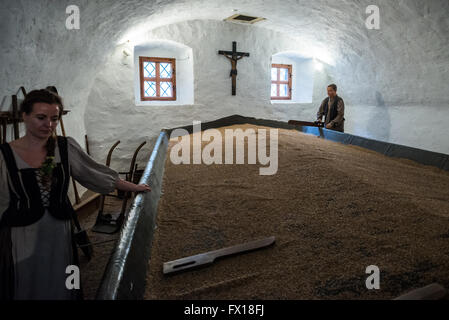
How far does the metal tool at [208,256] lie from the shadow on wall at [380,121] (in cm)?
495

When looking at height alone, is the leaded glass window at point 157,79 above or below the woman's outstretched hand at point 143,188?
above

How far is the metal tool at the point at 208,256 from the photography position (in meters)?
1.11

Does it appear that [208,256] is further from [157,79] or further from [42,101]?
[157,79]

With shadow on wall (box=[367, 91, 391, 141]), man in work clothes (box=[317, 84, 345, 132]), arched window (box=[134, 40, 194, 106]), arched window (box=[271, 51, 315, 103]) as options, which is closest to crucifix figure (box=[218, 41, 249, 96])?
arched window (box=[134, 40, 194, 106])

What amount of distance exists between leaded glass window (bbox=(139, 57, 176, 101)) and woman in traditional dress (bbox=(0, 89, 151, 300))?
4764 millimetres

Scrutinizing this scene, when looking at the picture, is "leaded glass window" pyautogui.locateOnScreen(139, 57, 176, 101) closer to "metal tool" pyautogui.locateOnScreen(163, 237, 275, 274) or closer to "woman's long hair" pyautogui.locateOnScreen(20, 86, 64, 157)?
"woman's long hair" pyautogui.locateOnScreen(20, 86, 64, 157)

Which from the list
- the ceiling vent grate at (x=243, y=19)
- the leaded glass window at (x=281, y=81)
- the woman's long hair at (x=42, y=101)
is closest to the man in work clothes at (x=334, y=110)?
the ceiling vent grate at (x=243, y=19)

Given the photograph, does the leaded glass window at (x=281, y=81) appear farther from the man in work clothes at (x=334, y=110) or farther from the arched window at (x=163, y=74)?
the man in work clothes at (x=334, y=110)

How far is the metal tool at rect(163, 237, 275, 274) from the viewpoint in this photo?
1.11m

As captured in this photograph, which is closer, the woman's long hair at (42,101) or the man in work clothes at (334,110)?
the woman's long hair at (42,101)

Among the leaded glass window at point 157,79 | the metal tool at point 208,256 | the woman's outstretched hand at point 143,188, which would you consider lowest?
the metal tool at point 208,256

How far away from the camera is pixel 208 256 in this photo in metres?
1.18

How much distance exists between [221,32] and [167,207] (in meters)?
5.21

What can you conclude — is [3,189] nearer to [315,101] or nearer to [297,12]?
[297,12]
